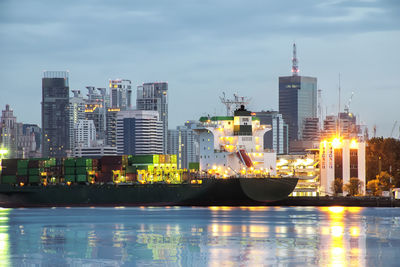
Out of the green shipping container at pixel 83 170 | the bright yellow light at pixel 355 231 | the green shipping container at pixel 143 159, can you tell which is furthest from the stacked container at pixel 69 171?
the bright yellow light at pixel 355 231

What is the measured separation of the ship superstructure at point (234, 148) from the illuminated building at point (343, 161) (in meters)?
15.9

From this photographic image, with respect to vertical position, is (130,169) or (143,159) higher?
(143,159)

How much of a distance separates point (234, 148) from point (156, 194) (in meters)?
12.0

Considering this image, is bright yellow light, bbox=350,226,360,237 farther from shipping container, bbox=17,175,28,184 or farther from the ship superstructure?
shipping container, bbox=17,175,28,184

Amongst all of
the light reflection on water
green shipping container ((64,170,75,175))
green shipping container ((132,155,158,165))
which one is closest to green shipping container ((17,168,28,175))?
green shipping container ((64,170,75,175))

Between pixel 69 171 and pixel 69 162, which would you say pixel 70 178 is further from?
pixel 69 162

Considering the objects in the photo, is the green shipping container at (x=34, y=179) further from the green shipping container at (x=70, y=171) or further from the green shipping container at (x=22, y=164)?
the green shipping container at (x=70, y=171)

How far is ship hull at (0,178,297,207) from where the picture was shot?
9650 centimetres

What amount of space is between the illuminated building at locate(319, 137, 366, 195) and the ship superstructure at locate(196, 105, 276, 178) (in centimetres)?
1592

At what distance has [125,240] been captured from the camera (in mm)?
55750

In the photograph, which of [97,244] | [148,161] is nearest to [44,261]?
[97,244]

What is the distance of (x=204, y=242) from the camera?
54.2 meters

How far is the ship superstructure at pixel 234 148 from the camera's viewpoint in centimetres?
9881

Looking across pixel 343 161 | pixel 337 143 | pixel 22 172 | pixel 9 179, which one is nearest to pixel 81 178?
pixel 22 172
